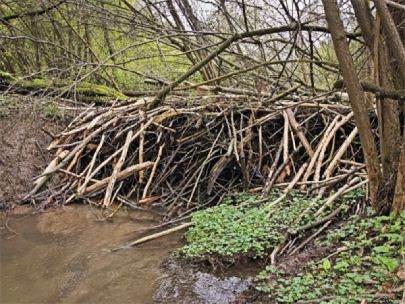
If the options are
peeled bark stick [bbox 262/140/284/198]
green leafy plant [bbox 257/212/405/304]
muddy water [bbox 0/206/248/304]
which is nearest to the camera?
green leafy plant [bbox 257/212/405/304]

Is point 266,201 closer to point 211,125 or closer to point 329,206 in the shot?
point 329,206

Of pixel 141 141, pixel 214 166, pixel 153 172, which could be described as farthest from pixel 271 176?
pixel 141 141

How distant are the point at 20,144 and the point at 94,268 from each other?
3478mm

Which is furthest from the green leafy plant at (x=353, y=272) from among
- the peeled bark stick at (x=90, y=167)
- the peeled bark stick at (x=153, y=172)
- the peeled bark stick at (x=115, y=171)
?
the peeled bark stick at (x=90, y=167)

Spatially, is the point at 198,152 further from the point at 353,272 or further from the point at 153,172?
the point at 353,272

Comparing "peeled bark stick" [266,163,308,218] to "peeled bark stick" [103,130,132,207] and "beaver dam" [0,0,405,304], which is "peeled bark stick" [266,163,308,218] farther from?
"peeled bark stick" [103,130,132,207]

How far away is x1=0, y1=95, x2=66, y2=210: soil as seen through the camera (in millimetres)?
6398

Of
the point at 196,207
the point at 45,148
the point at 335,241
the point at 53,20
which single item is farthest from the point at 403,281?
the point at 53,20

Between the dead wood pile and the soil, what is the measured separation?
0.74 ft

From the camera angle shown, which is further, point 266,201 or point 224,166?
point 224,166

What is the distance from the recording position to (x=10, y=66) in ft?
32.6

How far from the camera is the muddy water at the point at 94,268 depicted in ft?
11.6

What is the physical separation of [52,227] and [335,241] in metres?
3.32

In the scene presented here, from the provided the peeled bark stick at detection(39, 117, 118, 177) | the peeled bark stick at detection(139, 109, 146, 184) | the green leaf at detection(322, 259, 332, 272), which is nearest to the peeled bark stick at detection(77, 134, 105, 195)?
the peeled bark stick at detection(39, 117, 118, 177)
